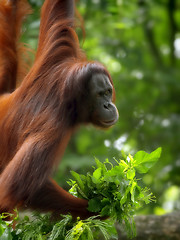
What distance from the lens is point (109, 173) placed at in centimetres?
316

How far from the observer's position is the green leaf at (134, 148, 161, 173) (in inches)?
127

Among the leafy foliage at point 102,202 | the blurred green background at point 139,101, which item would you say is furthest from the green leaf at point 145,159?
the blurred green background at point 139,101

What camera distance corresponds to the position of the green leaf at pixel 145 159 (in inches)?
127

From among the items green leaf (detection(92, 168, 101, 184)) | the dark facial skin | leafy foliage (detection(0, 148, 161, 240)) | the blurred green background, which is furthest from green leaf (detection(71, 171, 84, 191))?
the blurred green background

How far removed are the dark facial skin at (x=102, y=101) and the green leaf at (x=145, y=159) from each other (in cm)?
Answer: 52

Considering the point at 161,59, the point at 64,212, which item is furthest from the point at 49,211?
the point at 161,59

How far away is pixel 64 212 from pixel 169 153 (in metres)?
5.23

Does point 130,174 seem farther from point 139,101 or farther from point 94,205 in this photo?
point 139,101

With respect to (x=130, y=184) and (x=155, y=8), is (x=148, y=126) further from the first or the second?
(x=130, y=184)

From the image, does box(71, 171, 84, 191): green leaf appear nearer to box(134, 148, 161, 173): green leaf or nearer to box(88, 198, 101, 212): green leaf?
box(88, 198, 101, 212): green leaf

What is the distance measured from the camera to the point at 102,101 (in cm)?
367

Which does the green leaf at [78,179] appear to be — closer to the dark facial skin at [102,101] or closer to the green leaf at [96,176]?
the green leaf at [96,176]

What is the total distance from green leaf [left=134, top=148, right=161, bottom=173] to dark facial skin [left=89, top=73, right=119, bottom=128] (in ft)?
1.69

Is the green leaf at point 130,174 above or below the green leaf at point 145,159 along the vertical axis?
below
